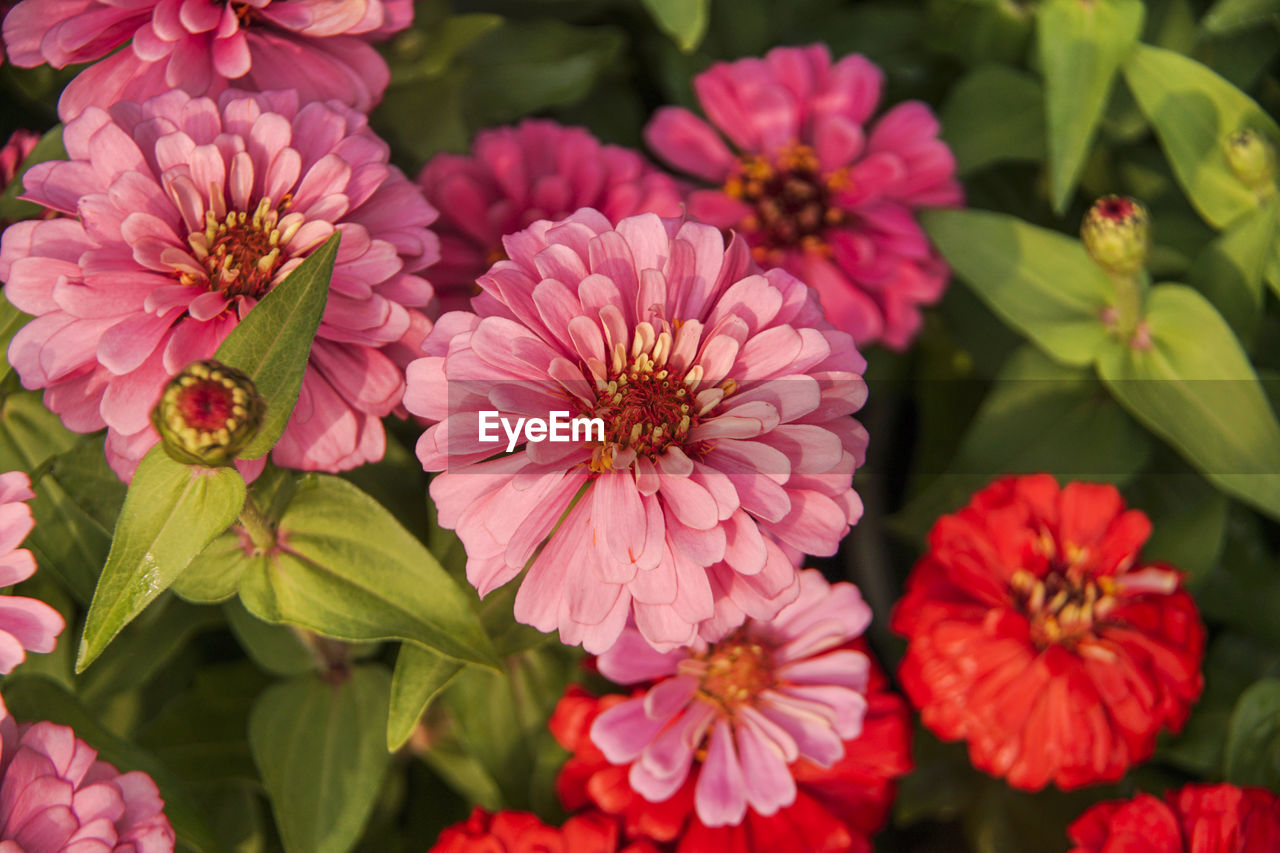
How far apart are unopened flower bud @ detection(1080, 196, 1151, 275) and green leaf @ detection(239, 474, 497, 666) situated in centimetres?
54

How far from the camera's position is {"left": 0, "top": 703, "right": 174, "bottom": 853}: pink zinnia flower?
54 centimetres

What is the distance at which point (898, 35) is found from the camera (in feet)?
3.42

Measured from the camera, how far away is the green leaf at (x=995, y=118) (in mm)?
939

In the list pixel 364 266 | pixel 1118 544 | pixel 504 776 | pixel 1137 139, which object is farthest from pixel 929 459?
pixel 364 266

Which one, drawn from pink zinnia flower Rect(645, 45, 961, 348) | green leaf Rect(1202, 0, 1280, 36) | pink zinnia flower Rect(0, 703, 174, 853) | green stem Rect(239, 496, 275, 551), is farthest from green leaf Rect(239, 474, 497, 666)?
green leaf Rect(1202, 0, 1280, 36)

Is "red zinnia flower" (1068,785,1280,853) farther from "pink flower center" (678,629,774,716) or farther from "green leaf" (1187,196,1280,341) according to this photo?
"green leaf" (1187,196,1280,341)

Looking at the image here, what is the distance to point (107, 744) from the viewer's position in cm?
64

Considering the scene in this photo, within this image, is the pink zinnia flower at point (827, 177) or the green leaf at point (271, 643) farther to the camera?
the pink zinnia flower at point (827, 177)

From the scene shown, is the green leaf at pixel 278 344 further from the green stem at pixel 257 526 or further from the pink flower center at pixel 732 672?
the pink flower center at pixel 732 672

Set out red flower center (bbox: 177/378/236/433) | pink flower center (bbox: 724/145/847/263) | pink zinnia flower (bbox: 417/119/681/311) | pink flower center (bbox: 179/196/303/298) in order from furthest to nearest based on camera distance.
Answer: pink flower center (bbox: 724/145/847/263), pink zinnia flower (bbox: 417/119/681/311), pink flower center (bbox: 179/196/303/298), red flower center (bbox: 177/378/236/433)

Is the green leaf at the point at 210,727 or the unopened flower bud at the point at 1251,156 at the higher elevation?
the unopened flower bud at the point at 1251,156

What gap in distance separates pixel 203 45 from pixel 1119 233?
2.17ft

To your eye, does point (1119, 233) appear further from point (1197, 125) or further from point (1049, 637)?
point (1049, 637)

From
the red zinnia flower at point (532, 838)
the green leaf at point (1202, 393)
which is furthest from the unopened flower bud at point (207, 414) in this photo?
the green leaf at point (1202, 393)
